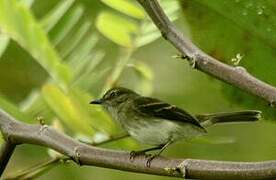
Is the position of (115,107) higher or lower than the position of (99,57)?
lower

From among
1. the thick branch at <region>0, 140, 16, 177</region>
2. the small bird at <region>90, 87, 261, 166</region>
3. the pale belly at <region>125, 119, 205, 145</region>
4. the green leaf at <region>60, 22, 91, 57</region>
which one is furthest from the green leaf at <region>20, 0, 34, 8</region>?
the thick branch at <region>0, 140, 16, 177</region>

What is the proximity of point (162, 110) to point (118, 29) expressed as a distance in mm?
242

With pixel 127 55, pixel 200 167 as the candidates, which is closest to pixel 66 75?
pixel 127 55

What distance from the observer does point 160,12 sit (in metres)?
1.30

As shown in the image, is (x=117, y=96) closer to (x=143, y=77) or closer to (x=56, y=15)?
(x=143, y=77)

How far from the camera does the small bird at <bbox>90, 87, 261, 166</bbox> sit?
6.35 feet

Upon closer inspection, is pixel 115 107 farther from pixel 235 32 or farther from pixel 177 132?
pixel 235 32

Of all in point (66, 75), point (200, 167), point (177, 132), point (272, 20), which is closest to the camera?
point (200, 167)

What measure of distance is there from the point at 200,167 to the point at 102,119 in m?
0.61

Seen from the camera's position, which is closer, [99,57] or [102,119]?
[102,119]

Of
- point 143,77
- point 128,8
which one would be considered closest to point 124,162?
point 128,8

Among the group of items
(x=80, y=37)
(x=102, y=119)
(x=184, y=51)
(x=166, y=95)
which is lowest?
(x=166, y=95)

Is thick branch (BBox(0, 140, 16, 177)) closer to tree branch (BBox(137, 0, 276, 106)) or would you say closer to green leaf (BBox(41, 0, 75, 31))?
tree branch (BBox(137, 0, 276, 106))

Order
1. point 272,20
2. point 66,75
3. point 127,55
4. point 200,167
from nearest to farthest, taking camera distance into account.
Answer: point 200,167, point 272,20, point 66,75, point 127,55
